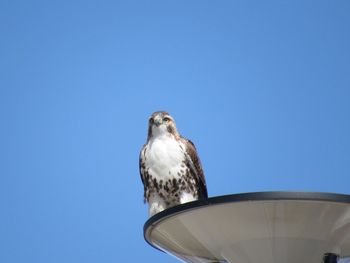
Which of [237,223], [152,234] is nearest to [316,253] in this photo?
[237,223]

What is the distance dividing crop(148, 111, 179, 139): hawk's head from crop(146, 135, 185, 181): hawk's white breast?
0.07 metres

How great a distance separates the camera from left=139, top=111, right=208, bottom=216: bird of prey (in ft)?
26.6

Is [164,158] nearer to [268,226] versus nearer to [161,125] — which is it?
[161,125]

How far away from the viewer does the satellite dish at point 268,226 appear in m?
5.01

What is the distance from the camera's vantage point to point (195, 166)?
8.34m

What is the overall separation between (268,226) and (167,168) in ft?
10.1

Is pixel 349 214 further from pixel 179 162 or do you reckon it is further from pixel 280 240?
pixel 179 162

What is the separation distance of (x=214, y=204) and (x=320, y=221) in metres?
0.71

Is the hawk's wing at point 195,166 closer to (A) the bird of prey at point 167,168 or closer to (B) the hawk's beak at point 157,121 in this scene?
(A) the bird of prey at point 167,168

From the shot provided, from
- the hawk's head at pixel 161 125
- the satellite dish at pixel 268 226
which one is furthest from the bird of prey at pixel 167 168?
the satellite dish at pixel 268 226

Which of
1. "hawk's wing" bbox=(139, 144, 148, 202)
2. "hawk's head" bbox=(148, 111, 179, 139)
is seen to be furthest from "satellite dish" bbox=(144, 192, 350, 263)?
"hawk's head" bbox=(148, 111, 179, 139)

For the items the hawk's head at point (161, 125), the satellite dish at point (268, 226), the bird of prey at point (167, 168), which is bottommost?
the satellite dish at point (268, 226)

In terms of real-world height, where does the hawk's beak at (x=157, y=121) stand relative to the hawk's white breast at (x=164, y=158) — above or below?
above

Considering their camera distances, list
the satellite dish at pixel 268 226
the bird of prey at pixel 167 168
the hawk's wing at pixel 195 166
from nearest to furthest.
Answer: the satellite dish at pixel 268 226, the bird of prey at pixel 167 168, the hawk's wing at pixel 195 166
